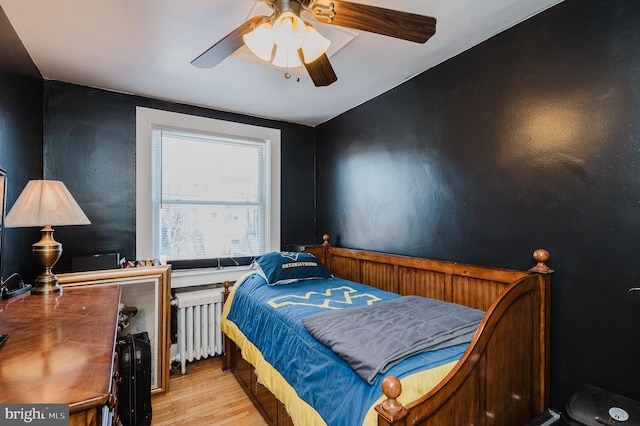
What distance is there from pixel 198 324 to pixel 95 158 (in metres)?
1.64

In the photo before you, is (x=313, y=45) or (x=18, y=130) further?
(x=18, y=130)

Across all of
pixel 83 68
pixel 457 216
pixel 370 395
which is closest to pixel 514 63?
pixel 457 216

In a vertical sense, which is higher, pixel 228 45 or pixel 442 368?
pixel 228 45

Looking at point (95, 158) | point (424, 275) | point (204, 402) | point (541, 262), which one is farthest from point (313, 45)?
point (204, 402)

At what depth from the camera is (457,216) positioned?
2.09 m

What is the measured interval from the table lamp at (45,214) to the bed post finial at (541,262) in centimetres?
240

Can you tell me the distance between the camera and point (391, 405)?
3.09 ft

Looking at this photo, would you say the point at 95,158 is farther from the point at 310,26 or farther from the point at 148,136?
the point at 310,26

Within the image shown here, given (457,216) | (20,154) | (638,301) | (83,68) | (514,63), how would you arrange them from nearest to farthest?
(638,301) < (514,63) < (20,154) < (457,216) < (83,68)

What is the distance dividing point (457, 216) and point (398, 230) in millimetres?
556

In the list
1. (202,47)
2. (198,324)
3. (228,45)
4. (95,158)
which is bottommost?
(198,324)

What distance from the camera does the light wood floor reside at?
2068 millimetres

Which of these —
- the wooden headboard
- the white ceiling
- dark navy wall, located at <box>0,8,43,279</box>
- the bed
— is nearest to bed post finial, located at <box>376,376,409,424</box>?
the bed

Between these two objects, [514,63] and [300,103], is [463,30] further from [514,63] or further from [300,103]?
[300,103]
